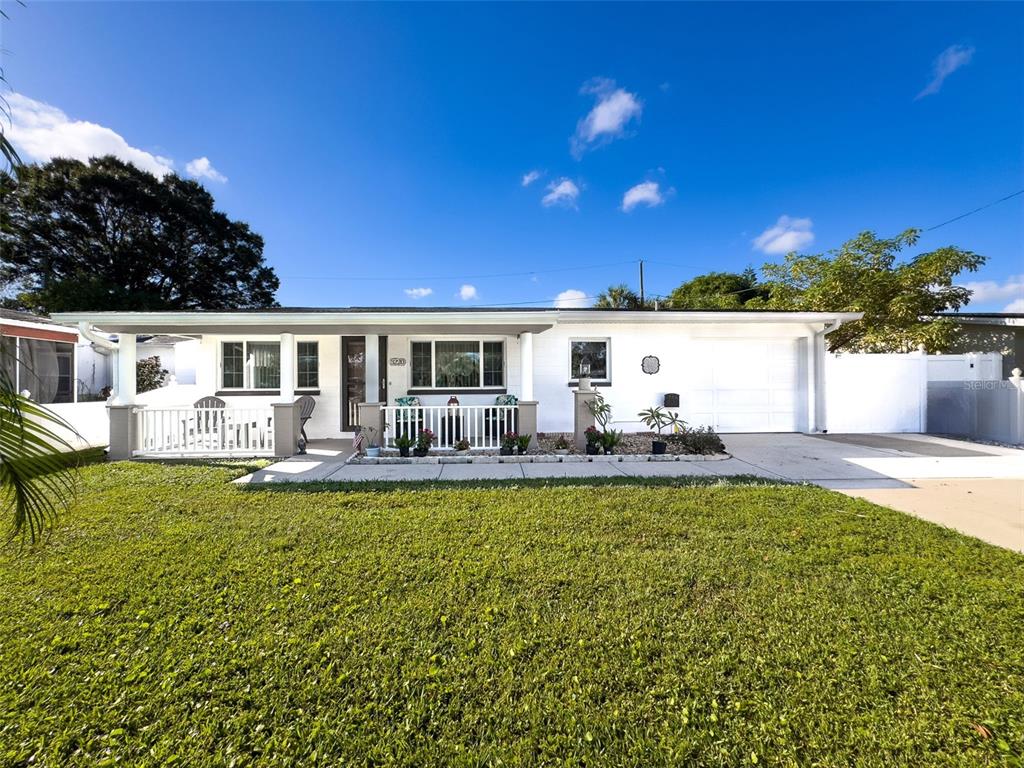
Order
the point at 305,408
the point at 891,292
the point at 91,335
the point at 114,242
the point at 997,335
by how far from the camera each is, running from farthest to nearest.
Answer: the point at 114,242, the point at 997,335, the point at 891,292, the point at 305,408, the point at 91,335

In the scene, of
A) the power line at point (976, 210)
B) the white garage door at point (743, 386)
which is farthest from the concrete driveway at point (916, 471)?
the power line at point (976, 210)

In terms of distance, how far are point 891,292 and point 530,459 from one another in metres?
11.9

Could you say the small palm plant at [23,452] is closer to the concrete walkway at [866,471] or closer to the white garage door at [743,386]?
the concrete walkway at [866,471]

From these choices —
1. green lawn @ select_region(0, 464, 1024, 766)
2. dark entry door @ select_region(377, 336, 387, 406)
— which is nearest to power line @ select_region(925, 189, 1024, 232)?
green lawn @ select_region(0, 464, 1024, 766)

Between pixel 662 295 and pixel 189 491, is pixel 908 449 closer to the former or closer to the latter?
pixel 189 491

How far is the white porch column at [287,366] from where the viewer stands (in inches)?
283

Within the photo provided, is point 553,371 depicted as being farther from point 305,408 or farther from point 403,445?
point 305,408

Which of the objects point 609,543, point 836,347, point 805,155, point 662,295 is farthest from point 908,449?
point 662,295

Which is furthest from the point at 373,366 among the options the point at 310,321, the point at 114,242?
the point at 114,242

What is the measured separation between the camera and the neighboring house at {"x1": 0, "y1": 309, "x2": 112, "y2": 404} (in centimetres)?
964

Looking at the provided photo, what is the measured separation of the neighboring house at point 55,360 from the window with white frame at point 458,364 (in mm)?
8188

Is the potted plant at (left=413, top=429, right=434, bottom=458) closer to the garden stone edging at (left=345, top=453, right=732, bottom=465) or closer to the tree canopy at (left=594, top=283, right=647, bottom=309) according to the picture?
the garden stone edging at (left=345, top=453, right=732, bottom=465)

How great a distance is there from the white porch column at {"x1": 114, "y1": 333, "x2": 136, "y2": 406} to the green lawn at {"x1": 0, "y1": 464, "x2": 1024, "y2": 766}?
428 centimetres

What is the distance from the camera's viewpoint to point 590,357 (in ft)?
30.1
